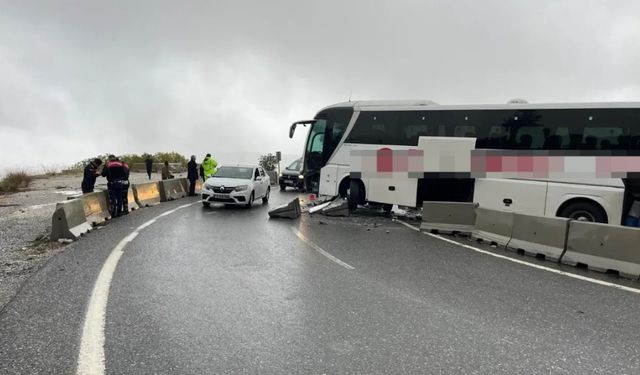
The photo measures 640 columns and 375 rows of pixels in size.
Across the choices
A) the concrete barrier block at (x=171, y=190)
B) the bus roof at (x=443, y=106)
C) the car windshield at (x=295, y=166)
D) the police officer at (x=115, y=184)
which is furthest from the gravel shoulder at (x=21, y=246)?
the car windshield at (x=295, y=166)

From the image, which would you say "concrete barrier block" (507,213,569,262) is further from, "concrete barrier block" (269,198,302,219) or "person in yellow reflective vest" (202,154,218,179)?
"person in yellow reflective vest" (202,154,218,179)

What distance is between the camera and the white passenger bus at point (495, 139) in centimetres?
1070

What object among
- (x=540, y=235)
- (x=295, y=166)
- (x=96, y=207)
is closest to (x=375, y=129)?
(x=540, y=235)

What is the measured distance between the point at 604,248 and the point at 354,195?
8249 mm

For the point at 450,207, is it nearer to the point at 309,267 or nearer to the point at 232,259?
the point at 309,267

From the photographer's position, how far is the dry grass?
24.9 metres

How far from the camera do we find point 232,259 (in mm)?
7594

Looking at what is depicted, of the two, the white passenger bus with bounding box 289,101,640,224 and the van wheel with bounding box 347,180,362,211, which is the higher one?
the white passenger bus with bounding box 289,101,640,224

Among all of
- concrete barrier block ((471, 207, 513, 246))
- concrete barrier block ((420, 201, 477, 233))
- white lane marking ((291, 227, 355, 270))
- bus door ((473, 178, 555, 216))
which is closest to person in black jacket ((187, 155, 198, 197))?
white lane marking ((291, 227, 355, 270))

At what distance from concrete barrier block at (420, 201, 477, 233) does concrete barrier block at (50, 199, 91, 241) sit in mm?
7923

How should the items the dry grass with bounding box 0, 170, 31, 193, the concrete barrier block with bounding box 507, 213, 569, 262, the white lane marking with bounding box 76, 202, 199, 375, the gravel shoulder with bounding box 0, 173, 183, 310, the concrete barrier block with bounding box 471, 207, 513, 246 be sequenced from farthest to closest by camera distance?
the dry grass with bounding box 0, 170, 31, 193
the concrete barrier block with bounding box 471, 207, 513, 246
the concrete barrier block with bounding box 507, 213, 569, 262
the gravel shoulder with bounding box 0, 173, 183, 310
the white lane marking with bounding box 76, 202, 199, 375

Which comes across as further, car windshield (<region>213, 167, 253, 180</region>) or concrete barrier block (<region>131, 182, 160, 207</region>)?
car windshield (<region>213, 167, 253, 180</region>)

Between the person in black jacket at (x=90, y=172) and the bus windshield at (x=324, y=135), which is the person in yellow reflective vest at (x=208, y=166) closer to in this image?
the bus windshield at (x=324, y=135)

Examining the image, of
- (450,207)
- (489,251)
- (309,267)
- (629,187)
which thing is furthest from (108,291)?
(629,187)
